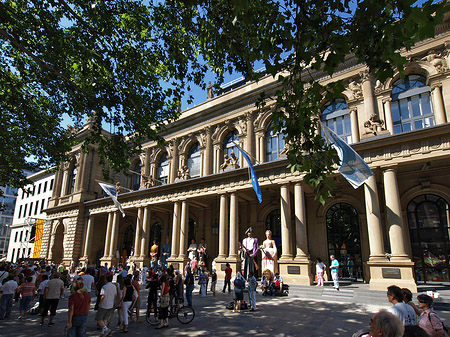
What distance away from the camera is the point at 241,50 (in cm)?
818

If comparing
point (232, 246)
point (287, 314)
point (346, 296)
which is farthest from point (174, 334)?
point (232, 246)

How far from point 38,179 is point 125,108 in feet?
151

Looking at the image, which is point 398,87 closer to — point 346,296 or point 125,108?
point 346,296

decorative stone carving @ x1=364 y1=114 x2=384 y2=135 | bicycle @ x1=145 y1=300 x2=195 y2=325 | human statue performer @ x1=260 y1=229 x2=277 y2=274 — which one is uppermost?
decorative stone carving @ x1=364 y1=114 x2=384 y2=135

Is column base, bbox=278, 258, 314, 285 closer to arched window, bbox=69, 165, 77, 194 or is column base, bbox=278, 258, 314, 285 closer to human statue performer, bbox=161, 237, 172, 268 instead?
human statue performer, bbox=161, 237, 172, 268

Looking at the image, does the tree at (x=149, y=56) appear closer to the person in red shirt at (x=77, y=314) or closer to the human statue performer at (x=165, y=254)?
the person in red shirt at (x=77, y=314)

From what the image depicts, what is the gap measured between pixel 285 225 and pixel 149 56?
12088 millimetres

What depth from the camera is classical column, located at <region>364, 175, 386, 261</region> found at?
14.4 m

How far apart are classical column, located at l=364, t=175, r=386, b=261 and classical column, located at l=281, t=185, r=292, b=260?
4484 mm

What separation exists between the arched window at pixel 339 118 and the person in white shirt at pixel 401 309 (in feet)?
50.8

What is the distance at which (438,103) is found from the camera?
16.2 metres

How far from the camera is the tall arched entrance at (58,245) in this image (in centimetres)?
3446

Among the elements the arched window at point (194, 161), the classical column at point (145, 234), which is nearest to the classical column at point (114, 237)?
the classical column at point (145, 234)

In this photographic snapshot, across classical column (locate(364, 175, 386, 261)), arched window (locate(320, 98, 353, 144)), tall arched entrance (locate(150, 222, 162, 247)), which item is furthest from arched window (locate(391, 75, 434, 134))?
tall arched entrance (locate(150, 222, 162, 247))
